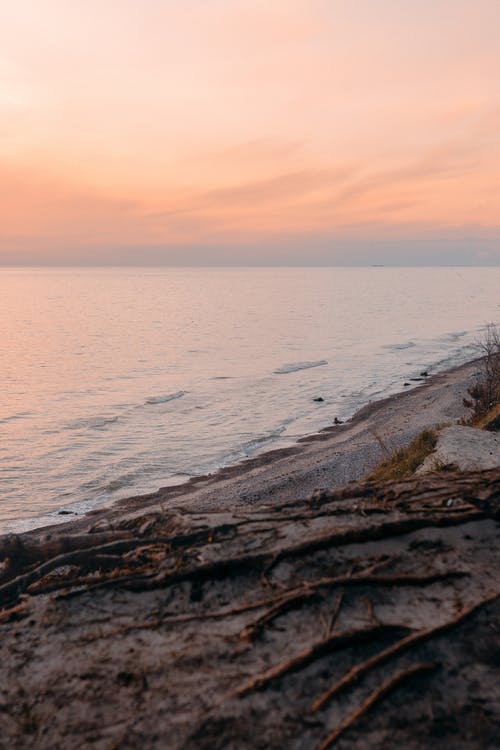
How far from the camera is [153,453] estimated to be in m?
25.8

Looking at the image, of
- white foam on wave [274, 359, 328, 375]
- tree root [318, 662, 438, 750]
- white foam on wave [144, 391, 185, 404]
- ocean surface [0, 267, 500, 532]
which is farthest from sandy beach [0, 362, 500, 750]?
white foam on wave [274, 359, 328, 375]

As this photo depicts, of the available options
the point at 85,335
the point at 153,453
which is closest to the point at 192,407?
the point at 153,453

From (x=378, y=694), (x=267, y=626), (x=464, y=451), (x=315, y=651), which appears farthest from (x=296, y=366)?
(x=378, y=694)

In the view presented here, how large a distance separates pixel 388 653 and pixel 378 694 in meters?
0.50

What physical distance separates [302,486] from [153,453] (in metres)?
9.41

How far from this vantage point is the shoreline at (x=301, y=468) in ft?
58.1

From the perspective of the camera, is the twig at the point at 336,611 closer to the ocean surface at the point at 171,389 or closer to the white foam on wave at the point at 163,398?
the ocean surface at the point at 171,389

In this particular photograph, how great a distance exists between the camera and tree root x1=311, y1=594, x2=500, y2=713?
210 inches

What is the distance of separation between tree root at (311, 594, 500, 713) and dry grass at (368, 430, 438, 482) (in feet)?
27.6

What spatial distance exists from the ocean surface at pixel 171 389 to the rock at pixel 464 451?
10626 mm

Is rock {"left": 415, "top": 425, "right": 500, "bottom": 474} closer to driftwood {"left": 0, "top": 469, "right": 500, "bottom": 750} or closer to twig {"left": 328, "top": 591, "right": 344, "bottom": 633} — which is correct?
driftwood {"left": 0, "top": 469, "right": 500, "bottom": 750}

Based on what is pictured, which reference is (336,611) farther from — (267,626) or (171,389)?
(171,389)

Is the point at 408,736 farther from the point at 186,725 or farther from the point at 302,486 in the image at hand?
the point at 302,486

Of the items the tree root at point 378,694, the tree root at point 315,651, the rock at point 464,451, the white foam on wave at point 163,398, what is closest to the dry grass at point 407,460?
the rock at point 464,451
